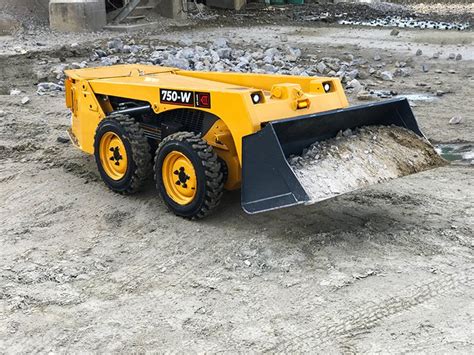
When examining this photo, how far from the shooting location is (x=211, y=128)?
4.69 metres

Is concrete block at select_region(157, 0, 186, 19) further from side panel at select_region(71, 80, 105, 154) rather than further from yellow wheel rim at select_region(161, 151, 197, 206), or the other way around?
yellow wheel rim at select_region(161, 151, 197, 206)

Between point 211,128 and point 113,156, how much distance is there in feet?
3.73

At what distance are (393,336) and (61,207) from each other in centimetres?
304

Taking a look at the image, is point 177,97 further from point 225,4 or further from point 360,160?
point 225,4

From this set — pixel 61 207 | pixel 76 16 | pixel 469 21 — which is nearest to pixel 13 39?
pixel 76 16

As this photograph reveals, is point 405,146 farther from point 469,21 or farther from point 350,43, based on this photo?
point 469,21

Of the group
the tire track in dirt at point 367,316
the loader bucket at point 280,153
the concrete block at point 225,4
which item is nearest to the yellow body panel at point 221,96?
the loader bucket at point 280,153

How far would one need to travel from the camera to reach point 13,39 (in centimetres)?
1512

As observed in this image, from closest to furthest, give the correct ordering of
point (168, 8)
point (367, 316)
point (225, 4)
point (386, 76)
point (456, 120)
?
point (367, 316) → point (456, 120) → point (386, 76) → point (168, 8) → point (225, 4)

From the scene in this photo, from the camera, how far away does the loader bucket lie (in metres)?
4.08

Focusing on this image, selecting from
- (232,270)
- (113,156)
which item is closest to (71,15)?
(113,156)

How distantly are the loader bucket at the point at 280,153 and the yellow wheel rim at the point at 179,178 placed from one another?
0.55m

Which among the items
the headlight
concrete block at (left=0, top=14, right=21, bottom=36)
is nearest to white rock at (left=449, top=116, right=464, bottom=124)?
the headlight

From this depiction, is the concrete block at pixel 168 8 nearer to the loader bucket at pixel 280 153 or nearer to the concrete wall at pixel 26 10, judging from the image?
A: the concrete wall at pixel 26 10
